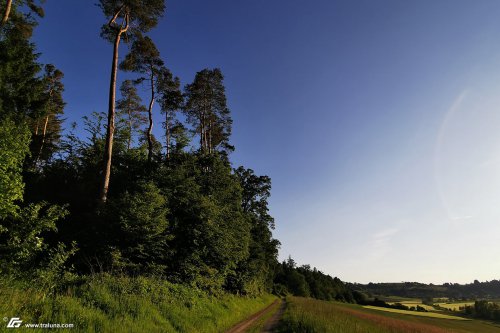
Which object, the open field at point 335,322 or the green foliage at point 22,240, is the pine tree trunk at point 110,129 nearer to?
the green foliage at point 22,240

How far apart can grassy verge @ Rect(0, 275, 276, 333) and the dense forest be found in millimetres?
1377

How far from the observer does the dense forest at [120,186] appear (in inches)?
459

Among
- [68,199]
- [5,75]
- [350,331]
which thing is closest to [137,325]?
[350,331]

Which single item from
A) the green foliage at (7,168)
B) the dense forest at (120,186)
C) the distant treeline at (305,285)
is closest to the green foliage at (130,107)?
the dense forest at (120,186)

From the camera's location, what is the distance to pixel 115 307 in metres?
10.5

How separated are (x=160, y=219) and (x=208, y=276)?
7476 mm

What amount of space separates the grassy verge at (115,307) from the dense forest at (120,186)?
138 cm

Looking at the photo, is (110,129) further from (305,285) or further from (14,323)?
(305,285)

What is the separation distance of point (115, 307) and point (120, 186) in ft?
46.9

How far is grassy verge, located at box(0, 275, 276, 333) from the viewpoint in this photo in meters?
7.95

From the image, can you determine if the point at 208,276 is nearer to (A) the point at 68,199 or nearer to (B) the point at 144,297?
(B) the point at 144,297

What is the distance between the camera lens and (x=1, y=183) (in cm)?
1070

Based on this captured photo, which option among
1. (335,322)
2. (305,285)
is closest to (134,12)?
(335,322)

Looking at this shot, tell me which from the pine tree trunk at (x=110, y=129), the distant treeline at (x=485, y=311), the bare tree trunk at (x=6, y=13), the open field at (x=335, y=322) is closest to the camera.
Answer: the open field at (x=335, y=322)
